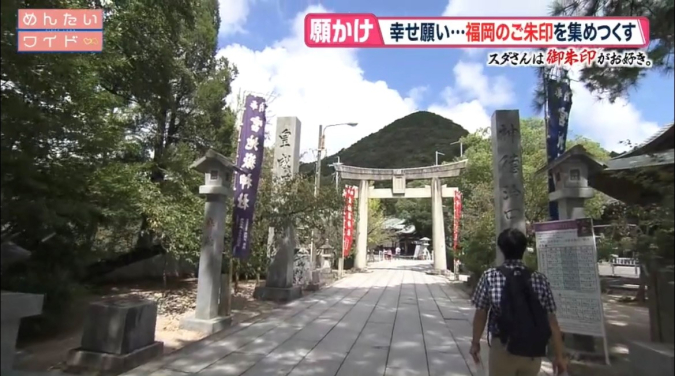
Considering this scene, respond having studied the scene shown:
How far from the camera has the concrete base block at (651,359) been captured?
2146 millimetres

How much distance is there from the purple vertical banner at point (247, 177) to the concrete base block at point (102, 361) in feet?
10.1

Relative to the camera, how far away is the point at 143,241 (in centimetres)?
1062

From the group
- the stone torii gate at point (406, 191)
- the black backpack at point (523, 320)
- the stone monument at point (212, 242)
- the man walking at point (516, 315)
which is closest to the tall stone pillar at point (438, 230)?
the stone torii gate at point (406, 191)

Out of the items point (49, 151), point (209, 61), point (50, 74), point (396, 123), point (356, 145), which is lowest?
point (49, 151)

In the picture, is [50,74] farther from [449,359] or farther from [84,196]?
[449,359]

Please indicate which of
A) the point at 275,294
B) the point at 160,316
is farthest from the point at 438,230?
the point at 160,316

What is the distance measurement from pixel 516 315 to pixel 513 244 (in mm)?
408

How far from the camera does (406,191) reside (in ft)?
76.2

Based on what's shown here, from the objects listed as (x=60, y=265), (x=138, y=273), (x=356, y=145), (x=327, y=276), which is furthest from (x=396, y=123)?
(x=60, y=265)

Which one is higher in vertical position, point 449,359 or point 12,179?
point 12,179

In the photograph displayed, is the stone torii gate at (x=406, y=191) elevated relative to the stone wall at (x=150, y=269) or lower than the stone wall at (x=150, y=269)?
elevated

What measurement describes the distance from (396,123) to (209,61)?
6442cm

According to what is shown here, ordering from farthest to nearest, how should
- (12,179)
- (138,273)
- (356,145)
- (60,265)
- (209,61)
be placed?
1. (356,145)
2. (209,61)
3. (138,273)
4. (60,265)
5. (12,179)
